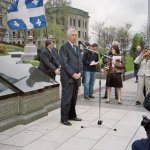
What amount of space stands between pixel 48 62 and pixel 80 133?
3080 millimetres

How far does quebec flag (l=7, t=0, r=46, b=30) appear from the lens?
36.6 feet

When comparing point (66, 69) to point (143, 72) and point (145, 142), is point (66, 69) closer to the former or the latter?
point (145, 142)

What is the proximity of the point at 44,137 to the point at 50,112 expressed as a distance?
7.98 ft

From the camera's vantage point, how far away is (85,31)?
11231 centimetres

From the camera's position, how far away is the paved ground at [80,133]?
6348mm

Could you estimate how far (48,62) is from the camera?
9805 mm

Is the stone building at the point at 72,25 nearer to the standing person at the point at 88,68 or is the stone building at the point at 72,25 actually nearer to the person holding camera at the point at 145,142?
the standing person at the point at 88,68

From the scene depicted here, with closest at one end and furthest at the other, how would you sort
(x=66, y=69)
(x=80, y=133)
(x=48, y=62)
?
(x=80, y=133)
(x=66, y=69)
(x=48, y=62)

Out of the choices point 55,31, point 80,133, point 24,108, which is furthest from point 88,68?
point 55,31

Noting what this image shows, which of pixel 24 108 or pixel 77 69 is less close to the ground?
pixel 77 69

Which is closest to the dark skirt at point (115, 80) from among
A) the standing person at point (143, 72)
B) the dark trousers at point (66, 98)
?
the standing person at point (143, 72)

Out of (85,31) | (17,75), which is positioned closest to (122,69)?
Result: (17,75)

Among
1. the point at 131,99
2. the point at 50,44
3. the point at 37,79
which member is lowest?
the point at 131,99

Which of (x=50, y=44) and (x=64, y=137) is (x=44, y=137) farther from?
(x=50, y=44)
